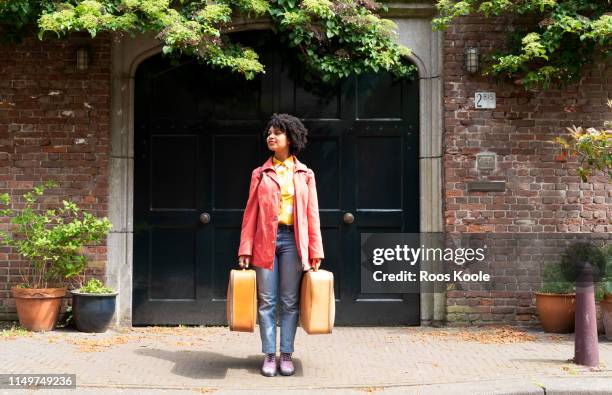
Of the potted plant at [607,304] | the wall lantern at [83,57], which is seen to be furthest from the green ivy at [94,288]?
the potted plant at [607,304]

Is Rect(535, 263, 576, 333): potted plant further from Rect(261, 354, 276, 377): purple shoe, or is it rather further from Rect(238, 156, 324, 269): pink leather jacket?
Rect(261, 354, 276, 377): purple shoe

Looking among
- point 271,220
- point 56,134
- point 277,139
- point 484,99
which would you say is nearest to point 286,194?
point 271,220

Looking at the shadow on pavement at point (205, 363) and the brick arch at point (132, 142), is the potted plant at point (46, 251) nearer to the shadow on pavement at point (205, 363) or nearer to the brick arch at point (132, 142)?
the brick arch at point (132, 142)

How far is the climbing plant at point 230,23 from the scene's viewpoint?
22.1 feet

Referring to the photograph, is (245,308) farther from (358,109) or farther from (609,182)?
(609,182)

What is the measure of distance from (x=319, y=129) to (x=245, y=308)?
3.20 metres

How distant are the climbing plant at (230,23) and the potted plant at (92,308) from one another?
2.52 metres

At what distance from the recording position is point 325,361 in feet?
20.1

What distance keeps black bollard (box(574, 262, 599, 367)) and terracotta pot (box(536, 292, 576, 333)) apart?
1.62 meters

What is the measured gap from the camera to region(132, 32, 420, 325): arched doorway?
8000 mm

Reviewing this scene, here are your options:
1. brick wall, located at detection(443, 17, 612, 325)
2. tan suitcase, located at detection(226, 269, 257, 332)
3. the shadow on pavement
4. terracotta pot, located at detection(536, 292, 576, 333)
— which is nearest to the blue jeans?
tan suitcase, located at detection(226, 269, 257, 332)

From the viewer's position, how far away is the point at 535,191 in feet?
25.8

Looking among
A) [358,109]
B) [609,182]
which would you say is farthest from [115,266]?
[609,182]

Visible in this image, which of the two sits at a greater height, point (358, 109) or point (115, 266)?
point (358, 109)
